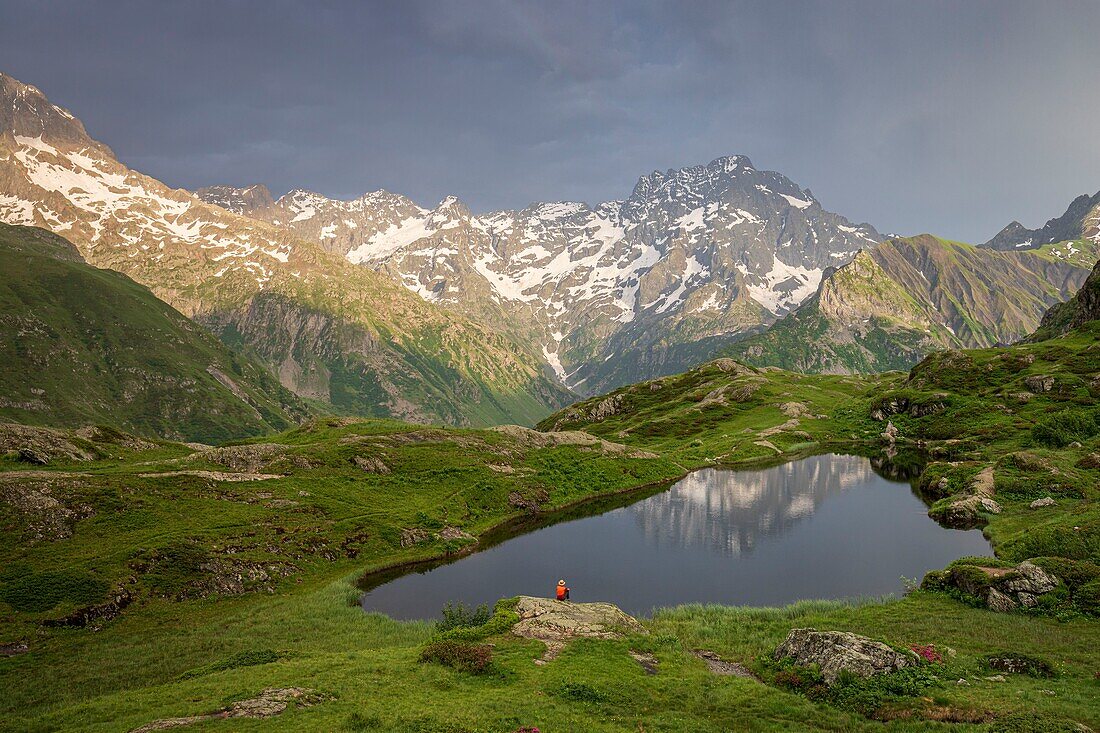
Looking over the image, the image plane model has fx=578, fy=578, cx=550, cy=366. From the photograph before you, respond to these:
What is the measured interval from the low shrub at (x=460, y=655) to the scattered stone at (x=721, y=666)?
1435cm

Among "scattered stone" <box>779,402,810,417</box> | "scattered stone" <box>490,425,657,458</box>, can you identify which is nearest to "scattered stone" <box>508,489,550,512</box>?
"scattered stone" <box>490,425,657,458</box>

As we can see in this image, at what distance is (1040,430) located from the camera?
324 feet

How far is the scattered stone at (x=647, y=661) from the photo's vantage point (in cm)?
3631

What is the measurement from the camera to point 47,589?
1933 inches

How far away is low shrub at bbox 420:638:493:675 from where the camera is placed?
35234 mm

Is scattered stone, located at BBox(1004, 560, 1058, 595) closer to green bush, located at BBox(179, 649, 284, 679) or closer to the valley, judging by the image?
the valley

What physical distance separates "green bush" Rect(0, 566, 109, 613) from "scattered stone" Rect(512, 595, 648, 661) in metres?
37.2

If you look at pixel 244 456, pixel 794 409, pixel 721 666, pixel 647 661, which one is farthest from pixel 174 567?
pixel 794 409

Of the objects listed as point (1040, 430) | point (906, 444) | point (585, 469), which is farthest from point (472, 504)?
point (906, 444)

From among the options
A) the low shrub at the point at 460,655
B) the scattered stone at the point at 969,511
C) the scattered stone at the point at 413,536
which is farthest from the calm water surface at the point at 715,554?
the low shrub at the point at 460,655

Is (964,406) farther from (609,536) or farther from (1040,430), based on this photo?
(609,536)

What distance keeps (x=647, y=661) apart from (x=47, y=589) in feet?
165

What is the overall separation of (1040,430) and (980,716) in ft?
320

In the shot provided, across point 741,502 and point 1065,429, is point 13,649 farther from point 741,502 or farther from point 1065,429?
point 1065,429
